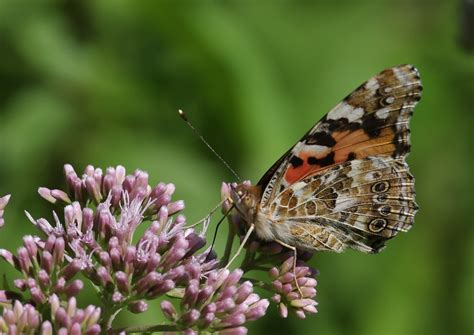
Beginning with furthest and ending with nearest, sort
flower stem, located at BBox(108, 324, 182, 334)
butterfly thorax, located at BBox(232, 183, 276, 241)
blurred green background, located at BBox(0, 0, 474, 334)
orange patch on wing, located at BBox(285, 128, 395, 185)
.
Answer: blurred green background, located at BBox(0, 0, 474, 334)
orange patch on wing, located at BBox(285, 128, 395, 185)
butterfly thorax, located at BBox(232, 183, 276, 241)
flower stem, located at BBox(108, 324, 182, 334)

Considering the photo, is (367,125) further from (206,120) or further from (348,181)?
(206,120)

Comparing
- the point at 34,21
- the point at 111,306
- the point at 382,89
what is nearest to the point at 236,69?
the point at 34,21

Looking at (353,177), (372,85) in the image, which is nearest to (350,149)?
(353,177)

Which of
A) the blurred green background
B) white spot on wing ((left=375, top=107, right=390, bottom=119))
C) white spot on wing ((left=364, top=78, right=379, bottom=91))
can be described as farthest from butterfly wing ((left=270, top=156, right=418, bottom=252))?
the blurred green background

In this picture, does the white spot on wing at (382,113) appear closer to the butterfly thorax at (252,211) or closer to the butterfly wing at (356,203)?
the butterfly wing at (356,203)

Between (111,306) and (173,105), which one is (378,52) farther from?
(111,306)

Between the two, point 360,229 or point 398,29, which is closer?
point 360,229

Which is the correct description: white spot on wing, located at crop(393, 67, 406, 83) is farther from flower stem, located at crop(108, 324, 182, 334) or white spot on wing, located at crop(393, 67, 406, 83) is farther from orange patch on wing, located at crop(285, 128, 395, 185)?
flower stem, located at crop(108, 324, 182, 334)
